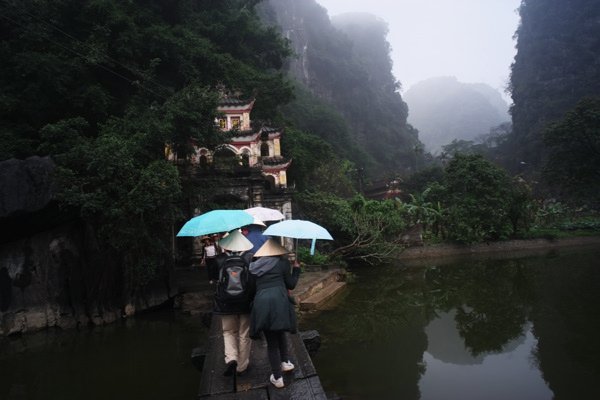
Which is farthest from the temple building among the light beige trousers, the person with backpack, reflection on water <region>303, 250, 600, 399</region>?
the light beige trousers

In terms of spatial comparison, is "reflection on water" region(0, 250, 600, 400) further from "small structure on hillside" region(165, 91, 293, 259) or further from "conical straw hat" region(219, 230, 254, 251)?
"small structure on hillside" region(165, 91, 293, 259)

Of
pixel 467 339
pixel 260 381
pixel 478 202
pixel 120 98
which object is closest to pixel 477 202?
pixel 478 202

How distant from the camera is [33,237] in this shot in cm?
1032

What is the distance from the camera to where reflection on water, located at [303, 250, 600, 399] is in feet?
18.8

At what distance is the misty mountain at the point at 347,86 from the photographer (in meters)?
55.8

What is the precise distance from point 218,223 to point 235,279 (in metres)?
1.09

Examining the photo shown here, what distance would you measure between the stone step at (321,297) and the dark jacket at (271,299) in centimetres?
698

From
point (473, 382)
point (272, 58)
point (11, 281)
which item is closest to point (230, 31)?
point (272, 58)

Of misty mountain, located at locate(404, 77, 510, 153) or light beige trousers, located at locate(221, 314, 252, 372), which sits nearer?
light beige trousers, located at locate(221, 314, 252, 372)

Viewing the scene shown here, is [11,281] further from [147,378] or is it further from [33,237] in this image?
[147,378]

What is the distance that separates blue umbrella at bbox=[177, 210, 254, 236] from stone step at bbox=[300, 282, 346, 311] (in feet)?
20.4

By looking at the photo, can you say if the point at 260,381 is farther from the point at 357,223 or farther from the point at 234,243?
the point at 357,223

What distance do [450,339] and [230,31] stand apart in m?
20.2

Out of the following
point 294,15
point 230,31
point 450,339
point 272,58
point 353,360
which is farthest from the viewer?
point 294,15
